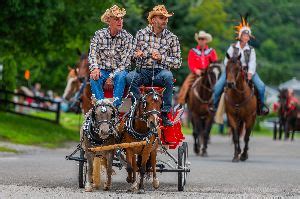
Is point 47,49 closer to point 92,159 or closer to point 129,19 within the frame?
point 92,159

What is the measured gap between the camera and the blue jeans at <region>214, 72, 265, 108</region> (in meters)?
27.7

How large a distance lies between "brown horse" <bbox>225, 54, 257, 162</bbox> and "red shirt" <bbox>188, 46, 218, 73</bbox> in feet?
9.98

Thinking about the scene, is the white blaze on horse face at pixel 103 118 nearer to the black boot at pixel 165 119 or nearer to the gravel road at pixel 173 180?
the gravel road at pixel 173 180

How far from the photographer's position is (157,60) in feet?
56.5

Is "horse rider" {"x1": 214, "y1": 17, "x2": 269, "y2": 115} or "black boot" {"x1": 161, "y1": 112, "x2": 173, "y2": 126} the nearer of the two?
"black boot" {"x1": 161, "y1": 112, "x2": 173, "y2": 126}

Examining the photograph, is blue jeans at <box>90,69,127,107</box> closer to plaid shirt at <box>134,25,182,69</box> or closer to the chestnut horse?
plaid shirt at <box>134,25,182,69</box>

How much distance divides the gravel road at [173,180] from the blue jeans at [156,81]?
1340 millimetres

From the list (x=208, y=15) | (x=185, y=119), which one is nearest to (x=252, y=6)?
(x=208, y=15)

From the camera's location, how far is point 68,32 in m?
37.6

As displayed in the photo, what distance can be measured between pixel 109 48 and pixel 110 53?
0.08 metres

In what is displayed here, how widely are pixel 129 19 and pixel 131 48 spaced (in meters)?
48.4

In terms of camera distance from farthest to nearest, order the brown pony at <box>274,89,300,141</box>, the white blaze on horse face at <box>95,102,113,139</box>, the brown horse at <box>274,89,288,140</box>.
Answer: the brown horse at <box>274,89,288,140</box> → the brown pony at <box>274,89,300,141</box> → the white blaze on horse face at <box>95,102,113,139</box>

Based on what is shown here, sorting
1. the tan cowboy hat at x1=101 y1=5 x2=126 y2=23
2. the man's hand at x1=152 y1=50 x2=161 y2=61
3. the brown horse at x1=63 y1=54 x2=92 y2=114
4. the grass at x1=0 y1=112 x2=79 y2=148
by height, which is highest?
the tan cowboy hat at x1=101 y1=5 x2=126 y2=23

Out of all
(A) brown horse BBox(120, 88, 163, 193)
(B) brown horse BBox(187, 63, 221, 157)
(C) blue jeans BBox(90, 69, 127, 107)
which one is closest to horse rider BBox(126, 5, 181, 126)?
(C) blue jeans BBox(90, 69, 127, 107)
